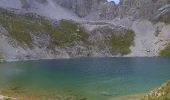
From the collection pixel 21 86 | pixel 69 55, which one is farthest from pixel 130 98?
pixel 69 55

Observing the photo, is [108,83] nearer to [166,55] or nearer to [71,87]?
[71,87]

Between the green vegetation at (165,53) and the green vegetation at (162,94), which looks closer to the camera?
the green vegetation at (162,94)

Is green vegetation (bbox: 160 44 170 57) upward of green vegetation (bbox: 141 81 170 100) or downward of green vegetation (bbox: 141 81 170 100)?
downward

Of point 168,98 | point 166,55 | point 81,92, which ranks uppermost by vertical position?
point 168,98

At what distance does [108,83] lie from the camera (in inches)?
2926

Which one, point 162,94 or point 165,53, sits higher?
point 162,94

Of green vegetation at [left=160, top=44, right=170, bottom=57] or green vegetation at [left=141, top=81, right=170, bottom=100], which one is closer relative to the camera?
green vegetation at [left=141, top=81, right=170, bottom=100]

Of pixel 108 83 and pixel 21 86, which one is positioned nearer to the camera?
pixel 21 86

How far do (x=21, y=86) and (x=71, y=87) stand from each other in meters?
10.3

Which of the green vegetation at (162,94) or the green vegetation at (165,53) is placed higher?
the green vegetation at (162,94)

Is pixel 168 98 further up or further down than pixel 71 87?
further up

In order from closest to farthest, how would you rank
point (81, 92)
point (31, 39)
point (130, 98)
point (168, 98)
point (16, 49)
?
point (168, 98), point (130, 98), point (81, 92), point (16, 49), point (31, 39)

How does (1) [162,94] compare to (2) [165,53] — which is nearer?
(1) [162,94]

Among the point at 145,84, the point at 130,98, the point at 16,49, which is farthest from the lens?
the point at 16,49
